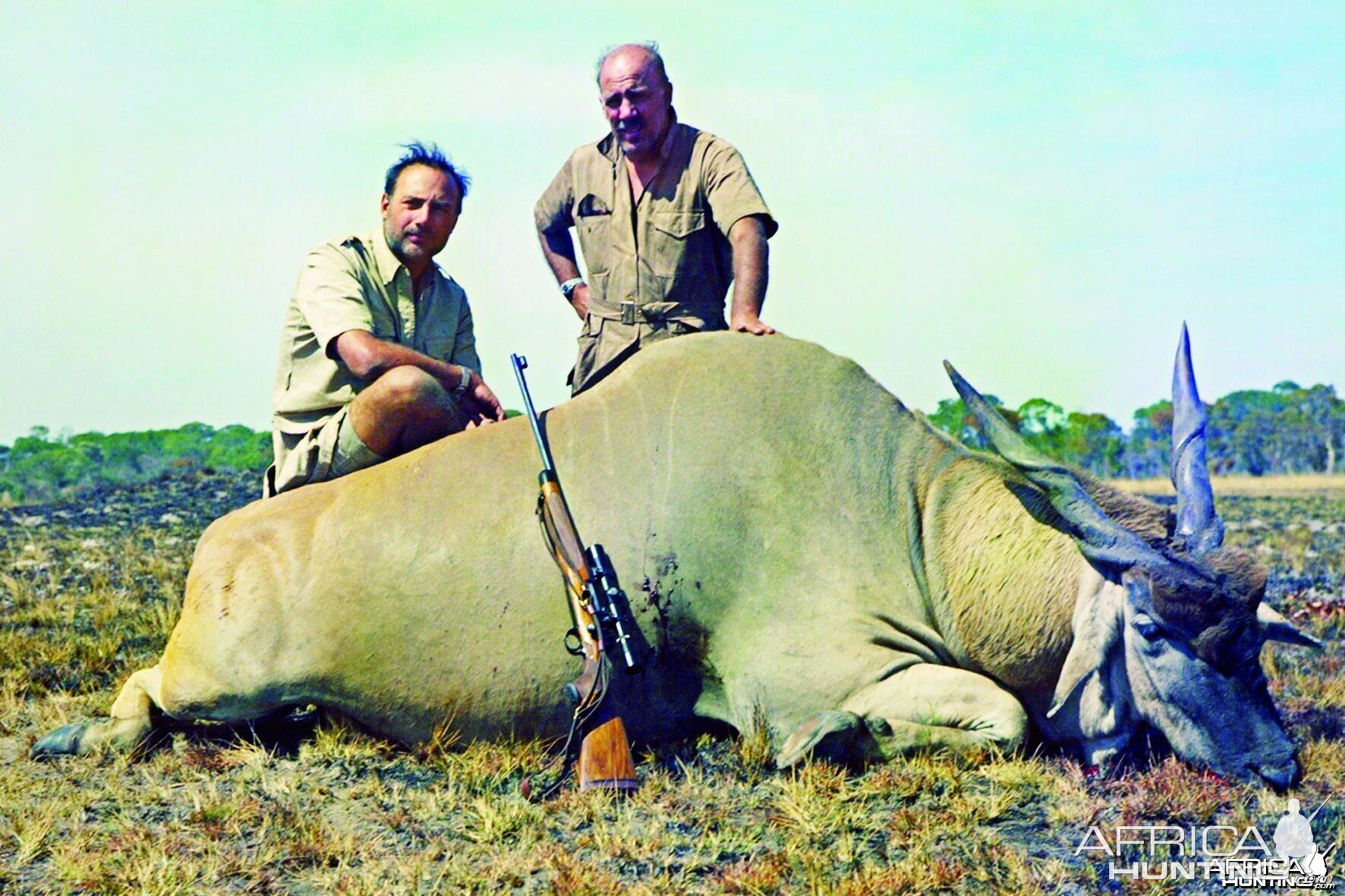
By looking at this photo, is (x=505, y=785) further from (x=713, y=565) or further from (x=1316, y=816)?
(x=1316, y=816)

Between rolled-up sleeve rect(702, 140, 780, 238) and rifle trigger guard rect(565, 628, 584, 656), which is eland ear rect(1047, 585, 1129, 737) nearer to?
rifle trigger guard rect(565, 628, 584, 656)

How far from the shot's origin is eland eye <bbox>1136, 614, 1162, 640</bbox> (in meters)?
4.71

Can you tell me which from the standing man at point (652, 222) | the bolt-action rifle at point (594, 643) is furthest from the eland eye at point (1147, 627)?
the standing man at point (652, 222)

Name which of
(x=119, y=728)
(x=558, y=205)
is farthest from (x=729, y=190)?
(x=119, y=728)

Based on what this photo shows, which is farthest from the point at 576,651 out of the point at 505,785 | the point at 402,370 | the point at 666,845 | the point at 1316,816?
the point at 1316,816

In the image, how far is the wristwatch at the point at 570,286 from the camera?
7.24m

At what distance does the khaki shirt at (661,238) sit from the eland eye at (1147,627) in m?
2.64

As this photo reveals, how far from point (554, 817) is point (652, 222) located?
3111 millimetres

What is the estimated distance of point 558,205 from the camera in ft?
23.5

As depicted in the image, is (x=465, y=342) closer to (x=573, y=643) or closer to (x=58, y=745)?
(x=573, y=643)

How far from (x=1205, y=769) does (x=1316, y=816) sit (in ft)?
1.33

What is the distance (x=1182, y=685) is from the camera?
15.4ft

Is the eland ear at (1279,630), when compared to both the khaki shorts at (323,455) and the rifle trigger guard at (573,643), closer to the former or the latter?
the rifle trigger guard at (573,643)

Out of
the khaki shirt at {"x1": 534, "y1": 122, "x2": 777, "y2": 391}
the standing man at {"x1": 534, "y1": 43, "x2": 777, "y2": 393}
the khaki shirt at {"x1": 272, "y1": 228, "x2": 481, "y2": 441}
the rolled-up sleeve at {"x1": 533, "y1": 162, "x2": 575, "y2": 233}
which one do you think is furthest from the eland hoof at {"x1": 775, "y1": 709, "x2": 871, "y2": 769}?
the rolled-up sleeve at {"x1": 533, "y1": 162, "x2": 575, "y2": 233}
